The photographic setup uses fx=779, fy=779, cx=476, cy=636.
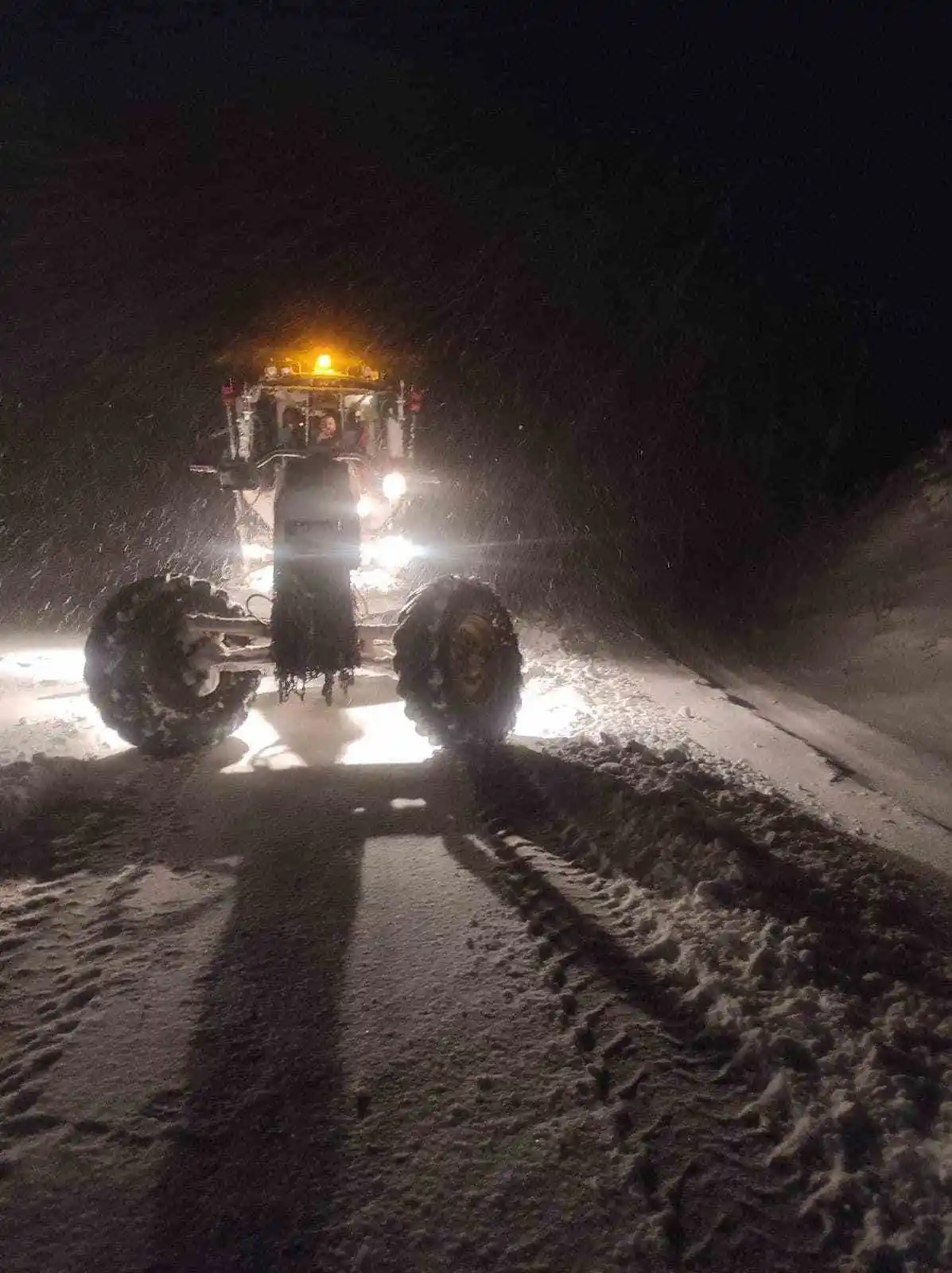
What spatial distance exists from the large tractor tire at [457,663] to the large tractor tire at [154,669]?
68.8 inches

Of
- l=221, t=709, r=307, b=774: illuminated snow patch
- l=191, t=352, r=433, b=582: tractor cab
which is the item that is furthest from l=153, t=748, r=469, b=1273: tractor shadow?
l=191, t=352, r=433, b=582: tractor cab

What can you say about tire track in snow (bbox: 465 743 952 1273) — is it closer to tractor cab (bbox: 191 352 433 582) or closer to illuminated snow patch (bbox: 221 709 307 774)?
illuminated snow patch (bbox: 221 709 307 774)

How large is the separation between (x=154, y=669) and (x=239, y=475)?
2.28 metres

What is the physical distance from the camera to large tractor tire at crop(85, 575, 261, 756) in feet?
21.5

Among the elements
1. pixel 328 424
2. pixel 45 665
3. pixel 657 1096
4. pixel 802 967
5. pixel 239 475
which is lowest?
pixel 657 1096

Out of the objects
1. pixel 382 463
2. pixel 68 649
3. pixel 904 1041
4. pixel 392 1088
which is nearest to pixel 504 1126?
pixel 392 1088

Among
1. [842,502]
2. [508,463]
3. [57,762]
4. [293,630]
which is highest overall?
[508,463]

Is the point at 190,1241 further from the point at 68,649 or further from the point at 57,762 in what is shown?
the point at 68,649

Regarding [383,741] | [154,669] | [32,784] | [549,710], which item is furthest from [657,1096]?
[549,710]

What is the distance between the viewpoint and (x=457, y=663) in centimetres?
682

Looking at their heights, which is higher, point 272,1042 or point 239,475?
point 239,475

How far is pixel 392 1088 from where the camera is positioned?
3125 millimetres

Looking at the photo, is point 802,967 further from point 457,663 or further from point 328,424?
point 328,424

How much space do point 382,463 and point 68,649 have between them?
7883mm
